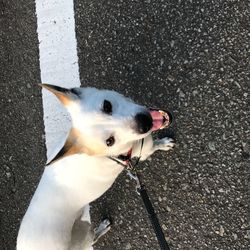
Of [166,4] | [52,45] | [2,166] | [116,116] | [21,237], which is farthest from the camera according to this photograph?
[2,166]

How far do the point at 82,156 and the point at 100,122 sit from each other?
35 cm

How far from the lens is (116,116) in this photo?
2705mm

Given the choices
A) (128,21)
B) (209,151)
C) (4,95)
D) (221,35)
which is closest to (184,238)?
(209,151)

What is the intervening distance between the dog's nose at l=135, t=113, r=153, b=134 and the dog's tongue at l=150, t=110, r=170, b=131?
0.24ft

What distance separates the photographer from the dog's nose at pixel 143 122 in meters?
2.75

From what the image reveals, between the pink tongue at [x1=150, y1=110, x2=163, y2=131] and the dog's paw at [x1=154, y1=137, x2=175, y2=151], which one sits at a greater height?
the pink tongue at [x1=150, y1=110, x2=163, y2=131]

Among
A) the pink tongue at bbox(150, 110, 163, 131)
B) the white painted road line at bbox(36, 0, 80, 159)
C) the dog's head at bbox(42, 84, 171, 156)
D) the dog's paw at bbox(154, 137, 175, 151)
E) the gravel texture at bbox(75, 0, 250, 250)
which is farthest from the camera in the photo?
the white painted road line at bbox(36, 0, 80, 159)

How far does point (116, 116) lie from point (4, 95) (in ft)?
6.50

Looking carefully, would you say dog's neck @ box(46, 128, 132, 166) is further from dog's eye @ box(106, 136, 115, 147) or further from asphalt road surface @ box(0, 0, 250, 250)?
asphalt road surface @ box(0, 0, 250, 250)

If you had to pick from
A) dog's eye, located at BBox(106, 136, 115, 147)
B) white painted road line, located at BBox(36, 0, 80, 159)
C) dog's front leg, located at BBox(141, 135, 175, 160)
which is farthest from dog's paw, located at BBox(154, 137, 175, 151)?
white painted road line, located at BBox(36, 0, 80, 159)

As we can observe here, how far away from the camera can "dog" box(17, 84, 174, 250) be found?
2707 millimetres

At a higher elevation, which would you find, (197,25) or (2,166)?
(197,25)

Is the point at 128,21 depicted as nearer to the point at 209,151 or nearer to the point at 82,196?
the point at 209,151

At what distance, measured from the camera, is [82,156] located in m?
2.93
